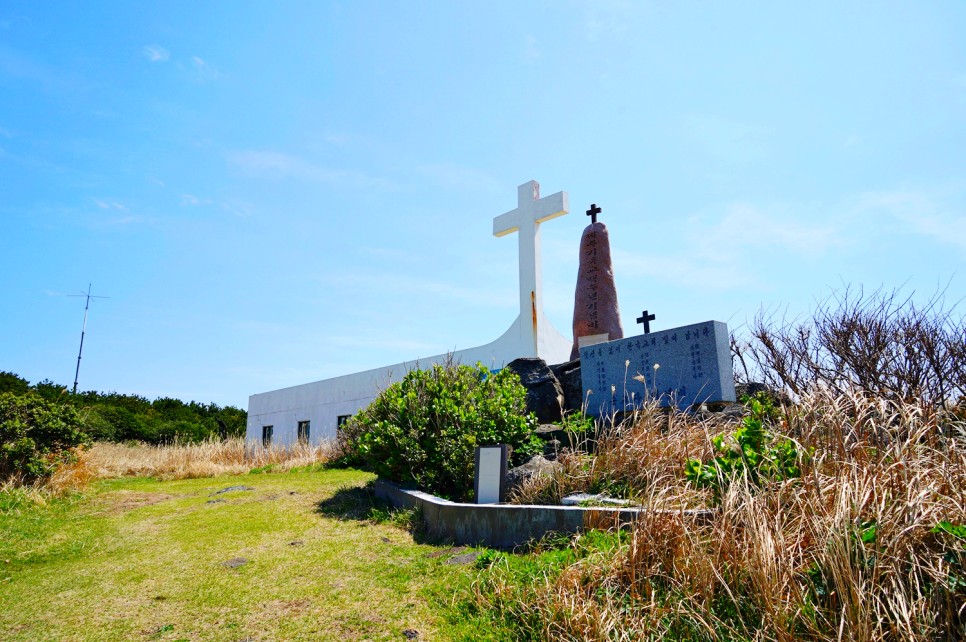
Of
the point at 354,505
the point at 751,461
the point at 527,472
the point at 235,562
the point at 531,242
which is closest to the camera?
the point at 751,461

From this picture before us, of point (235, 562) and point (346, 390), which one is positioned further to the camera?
point (346, 390)

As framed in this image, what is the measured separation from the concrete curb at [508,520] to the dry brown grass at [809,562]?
569 millimetres

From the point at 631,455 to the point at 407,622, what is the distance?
2.37 m

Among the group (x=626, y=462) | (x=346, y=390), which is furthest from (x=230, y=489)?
(x=346, y=390)

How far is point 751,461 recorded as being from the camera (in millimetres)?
3611

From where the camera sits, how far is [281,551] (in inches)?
191

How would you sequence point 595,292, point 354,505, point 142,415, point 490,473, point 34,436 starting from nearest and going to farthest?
point 490,473 → point 354,505 → point 34,436 → point 595,292 → point 142,415

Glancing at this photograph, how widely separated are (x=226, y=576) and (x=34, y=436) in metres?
6.10

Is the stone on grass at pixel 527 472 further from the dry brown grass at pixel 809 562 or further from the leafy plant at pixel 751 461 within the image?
the dry brown grass at pixel 809 562

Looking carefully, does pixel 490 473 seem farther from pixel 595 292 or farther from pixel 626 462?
pixel 595 292

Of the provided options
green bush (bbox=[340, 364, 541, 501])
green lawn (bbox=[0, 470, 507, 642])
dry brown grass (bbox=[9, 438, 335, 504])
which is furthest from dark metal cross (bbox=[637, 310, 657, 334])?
dry brown grass (bbox=[9, 438, 335, 504])

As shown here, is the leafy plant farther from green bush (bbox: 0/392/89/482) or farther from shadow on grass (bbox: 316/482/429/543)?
green bush (bbox: 0/392/89/482)

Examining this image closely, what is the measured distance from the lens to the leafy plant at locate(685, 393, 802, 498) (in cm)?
342

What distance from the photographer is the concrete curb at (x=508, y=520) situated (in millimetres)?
4035
